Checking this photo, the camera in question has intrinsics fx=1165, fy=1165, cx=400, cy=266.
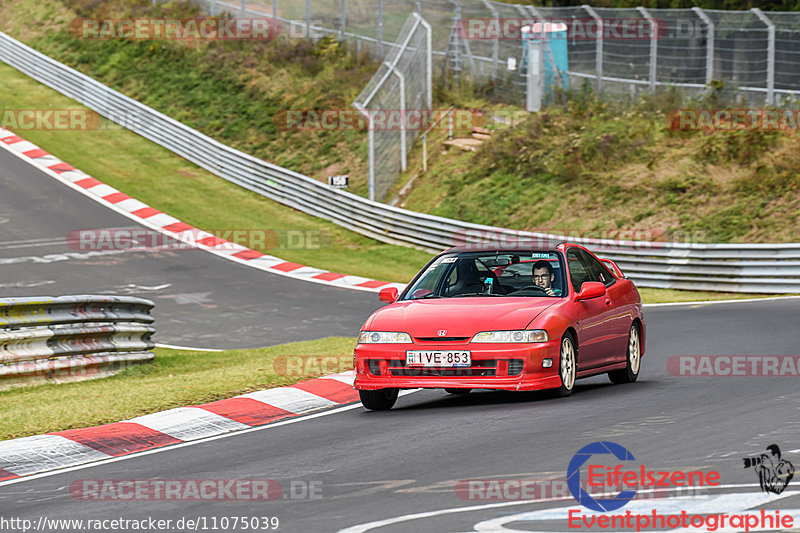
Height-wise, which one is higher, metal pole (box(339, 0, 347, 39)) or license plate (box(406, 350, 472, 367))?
metal pole (box(339, 0, 347, 39))

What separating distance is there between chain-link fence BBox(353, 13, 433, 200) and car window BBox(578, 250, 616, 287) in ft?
62.2

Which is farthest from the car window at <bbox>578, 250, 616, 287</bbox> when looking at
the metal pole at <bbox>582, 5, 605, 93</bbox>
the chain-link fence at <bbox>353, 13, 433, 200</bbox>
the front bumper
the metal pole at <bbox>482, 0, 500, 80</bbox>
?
the metal pole at <bbox>482, 0, 500, 80</bbox>

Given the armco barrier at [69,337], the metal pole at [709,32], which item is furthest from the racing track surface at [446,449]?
the metal pole at [709,32]

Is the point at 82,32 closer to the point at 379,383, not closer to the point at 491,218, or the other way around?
the point at 491,218

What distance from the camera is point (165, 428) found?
959 cm

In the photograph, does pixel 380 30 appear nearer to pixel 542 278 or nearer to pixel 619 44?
pixel 619 44

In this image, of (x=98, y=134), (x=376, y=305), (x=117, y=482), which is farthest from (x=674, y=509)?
(x=98, y=134)

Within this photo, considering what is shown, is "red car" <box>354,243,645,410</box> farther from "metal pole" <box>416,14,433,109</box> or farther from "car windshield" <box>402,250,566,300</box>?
"metal pole" <box>416,14,433,109</box>

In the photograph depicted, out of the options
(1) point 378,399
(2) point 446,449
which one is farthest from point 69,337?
(2) point 446,449

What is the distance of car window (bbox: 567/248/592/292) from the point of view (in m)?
10.9

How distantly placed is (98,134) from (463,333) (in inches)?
1232

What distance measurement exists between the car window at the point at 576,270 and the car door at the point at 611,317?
0.10m

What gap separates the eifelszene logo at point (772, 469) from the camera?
6332 mm

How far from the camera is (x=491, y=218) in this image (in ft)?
95.5
